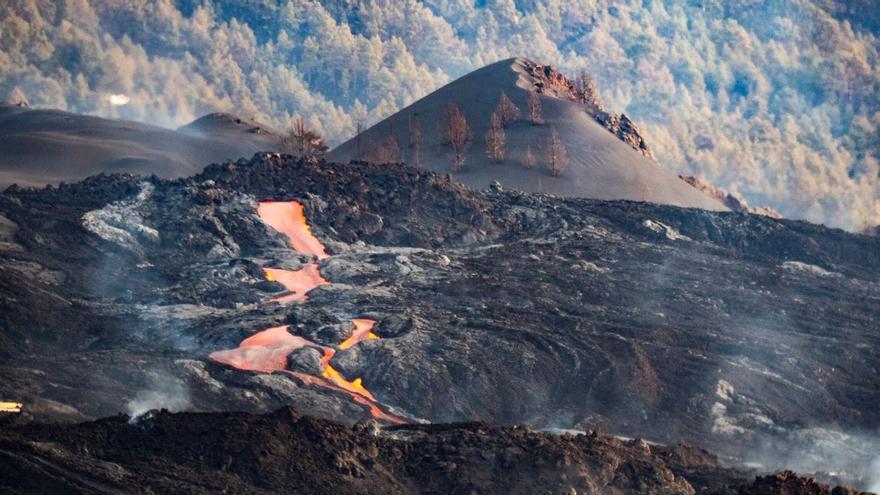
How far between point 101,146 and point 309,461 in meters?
72.2

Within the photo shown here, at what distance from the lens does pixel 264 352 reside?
56.4m

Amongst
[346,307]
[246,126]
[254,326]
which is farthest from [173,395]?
[246,126]

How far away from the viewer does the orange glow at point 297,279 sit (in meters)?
64.3

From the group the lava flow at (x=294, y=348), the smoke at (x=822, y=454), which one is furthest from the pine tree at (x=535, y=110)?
the smoke at (x=822, y=454)

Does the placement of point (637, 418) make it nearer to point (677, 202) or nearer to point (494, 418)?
point (494, 418)

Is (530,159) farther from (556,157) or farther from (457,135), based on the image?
(457,135)

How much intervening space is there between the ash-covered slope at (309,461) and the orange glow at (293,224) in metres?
28.5

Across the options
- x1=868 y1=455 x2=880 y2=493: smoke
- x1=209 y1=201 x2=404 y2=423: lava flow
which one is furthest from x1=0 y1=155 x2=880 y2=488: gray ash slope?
x1=868 y1=455 x2=880 y2=493: smoke

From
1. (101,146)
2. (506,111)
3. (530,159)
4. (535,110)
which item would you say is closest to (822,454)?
(530,159)

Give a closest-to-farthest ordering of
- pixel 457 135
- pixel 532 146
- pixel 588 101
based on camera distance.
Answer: pixel 457 135 → pixel 532 146 → pixel 588 101

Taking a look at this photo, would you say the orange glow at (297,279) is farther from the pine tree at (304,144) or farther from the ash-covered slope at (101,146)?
the pine tree at (304,144)

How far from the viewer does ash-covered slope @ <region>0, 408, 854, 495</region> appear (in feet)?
119

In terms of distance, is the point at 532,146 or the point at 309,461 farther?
the point at 532,146

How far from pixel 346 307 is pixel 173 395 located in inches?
499
